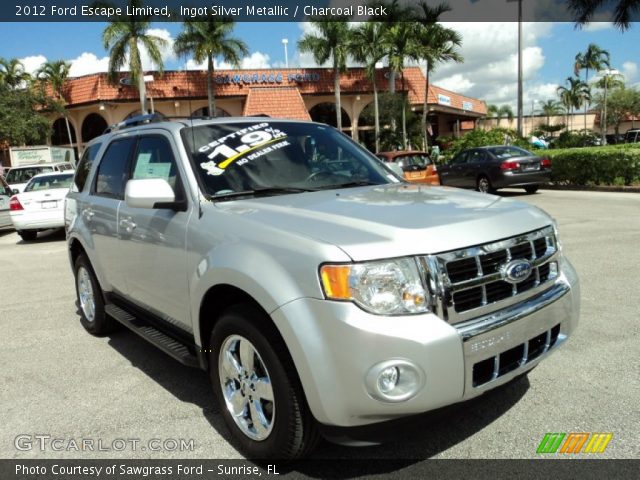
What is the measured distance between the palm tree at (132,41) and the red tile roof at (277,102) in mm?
6065

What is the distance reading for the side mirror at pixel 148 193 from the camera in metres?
3.15

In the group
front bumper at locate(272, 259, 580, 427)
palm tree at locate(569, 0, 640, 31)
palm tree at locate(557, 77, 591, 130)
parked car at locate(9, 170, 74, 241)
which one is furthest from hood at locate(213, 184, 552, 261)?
palm tree at locate(557, 77, 591, 130)

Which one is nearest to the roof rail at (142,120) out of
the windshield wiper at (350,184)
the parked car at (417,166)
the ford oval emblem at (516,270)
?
the windshield wiper at (350,184)

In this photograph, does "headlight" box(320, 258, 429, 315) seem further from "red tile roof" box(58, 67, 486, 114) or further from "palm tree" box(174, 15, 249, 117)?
"red tile roof" box(58, 67, 486, 114)

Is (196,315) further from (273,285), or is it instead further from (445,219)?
(445,219)

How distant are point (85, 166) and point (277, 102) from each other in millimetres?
31275

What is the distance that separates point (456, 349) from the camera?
2.34 m

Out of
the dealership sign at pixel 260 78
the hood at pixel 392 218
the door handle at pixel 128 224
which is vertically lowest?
the door handle at pixel 128 224

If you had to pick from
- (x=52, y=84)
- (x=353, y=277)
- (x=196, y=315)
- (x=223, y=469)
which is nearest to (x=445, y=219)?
(x=353, y=277)

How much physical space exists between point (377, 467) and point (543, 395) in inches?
51.0

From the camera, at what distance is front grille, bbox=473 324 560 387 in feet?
8.18

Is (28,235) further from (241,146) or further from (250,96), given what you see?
(250,96)

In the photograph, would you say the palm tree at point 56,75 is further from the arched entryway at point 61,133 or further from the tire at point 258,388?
the tire at point 258,388

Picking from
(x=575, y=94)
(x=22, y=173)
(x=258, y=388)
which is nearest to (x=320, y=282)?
(x=258, y=388)
